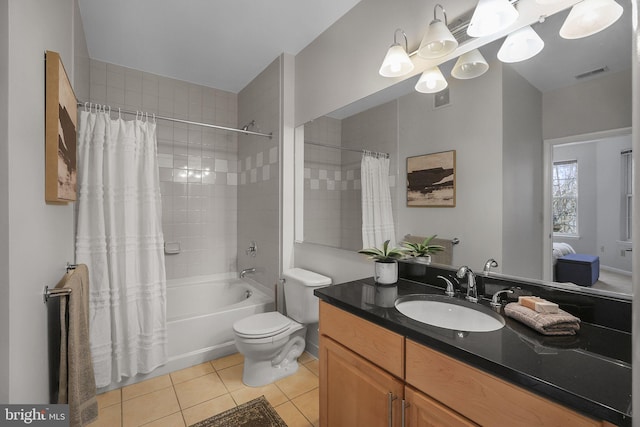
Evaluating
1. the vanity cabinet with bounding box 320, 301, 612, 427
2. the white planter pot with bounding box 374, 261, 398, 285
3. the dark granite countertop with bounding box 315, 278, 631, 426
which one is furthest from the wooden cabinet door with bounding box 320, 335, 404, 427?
the white planter pot with bounding box 374, 261, 398, 285

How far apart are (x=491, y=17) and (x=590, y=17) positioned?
0.31 m

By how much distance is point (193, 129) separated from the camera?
3.04m

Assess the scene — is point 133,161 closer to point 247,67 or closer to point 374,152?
point 247,67

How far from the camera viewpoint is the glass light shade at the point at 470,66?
4.10 feet

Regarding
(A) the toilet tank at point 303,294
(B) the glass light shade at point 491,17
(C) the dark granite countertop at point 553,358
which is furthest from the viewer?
(A) the toilet tank at point 303,294

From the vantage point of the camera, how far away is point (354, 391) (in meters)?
1.17

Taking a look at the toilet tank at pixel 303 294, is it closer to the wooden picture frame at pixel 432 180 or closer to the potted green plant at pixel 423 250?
the potted green plant at pixel 423 250

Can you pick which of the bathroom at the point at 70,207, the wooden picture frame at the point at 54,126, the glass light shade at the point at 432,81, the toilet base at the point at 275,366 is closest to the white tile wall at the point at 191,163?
the bathroom at the point at 70,207

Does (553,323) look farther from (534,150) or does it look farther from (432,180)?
(432,180)

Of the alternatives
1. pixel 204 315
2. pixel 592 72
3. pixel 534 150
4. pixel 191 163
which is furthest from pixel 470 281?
pixel 191 163

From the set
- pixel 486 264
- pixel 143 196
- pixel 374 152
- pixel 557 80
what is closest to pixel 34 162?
pixel 143 196

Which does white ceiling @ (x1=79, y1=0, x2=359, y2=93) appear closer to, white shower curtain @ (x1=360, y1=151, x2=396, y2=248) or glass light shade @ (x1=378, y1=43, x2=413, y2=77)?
glass light shade @ (x1=378, y1=43, x2=413, y2=77)

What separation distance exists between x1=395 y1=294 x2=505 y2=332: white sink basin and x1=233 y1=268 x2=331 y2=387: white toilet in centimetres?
88

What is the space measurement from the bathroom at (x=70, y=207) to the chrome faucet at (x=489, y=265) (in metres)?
0.23
